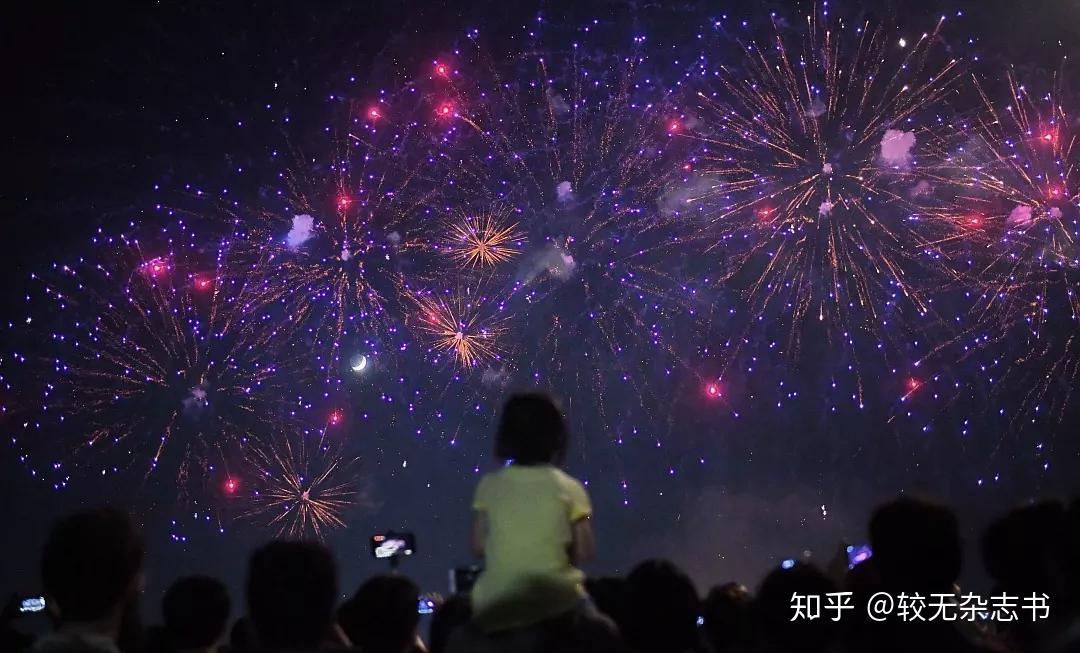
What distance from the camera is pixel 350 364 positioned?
1609 centimetres

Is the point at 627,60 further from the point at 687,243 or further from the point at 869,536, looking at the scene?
the point at 869,536

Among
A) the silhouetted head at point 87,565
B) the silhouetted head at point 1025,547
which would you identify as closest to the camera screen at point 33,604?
the silhouetted head at point 87,565

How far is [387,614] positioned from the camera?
13.1ft

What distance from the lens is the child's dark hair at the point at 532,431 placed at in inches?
146

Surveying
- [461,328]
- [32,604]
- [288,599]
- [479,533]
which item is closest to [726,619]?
[479,533]

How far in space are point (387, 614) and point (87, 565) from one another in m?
1.36

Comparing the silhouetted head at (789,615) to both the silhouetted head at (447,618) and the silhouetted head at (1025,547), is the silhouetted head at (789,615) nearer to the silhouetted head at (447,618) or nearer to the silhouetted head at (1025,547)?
the silhouetted head at (1025,547)

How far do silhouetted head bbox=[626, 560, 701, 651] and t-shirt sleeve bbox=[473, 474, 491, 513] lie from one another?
63 cm

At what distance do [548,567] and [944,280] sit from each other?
14.3 meters

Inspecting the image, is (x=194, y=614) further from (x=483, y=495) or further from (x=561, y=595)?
(x=561, y=595)

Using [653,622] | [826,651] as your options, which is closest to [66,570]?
[653,622]

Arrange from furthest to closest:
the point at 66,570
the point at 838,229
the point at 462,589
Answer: the point at 838,229, the point at 462,589, the point at 66,570

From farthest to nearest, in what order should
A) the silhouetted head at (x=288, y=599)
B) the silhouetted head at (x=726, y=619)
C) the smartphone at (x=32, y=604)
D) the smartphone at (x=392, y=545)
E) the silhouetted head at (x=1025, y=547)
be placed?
1. the smartphone at (x=392, y=545)
2. the smartphone at (x=32, y=604)
3. the silhouetted head at (x=726, y=619)
4. the silhouetted head at (x=1025, y=547)
5. the silhouetted head at (x=288, y=599)

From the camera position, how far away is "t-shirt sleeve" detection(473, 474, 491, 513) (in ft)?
12.1
